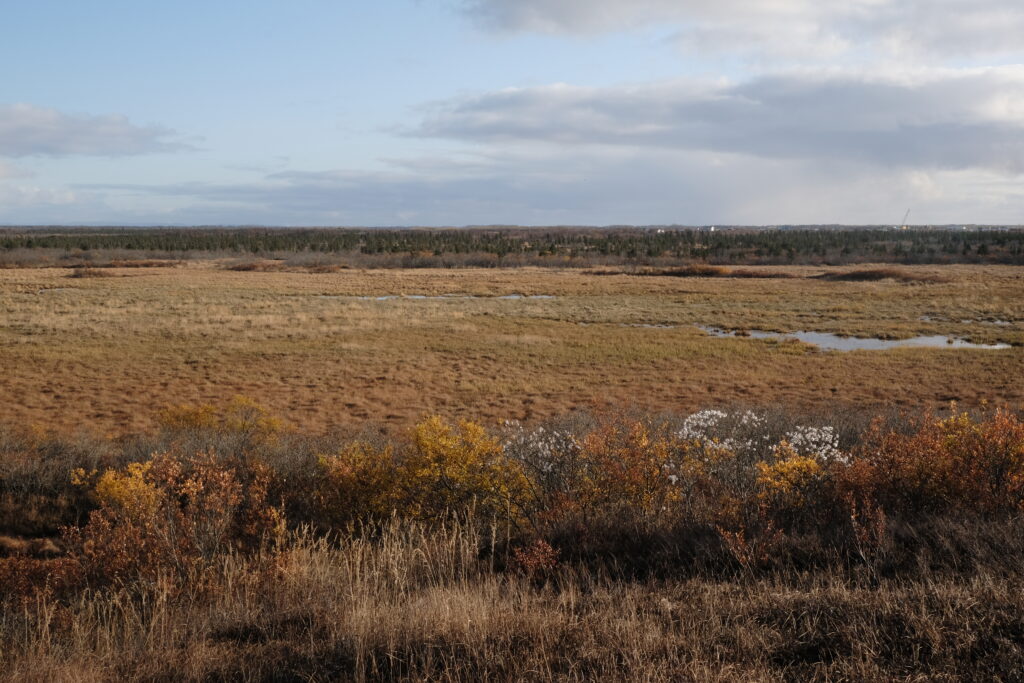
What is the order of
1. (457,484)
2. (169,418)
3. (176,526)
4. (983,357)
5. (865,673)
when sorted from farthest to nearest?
(983,357)
(169,418)
(457,484)
(176,526)
(865,673)

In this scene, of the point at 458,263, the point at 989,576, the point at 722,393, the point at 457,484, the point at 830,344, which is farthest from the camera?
the point at 458,263

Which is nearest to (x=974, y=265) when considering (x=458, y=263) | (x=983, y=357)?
(x=458, y=263)

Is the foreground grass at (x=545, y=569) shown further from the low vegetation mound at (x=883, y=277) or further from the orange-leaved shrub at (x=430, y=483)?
the low vegetation mound at (x=883, y=277)

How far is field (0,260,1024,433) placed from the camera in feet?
58.3

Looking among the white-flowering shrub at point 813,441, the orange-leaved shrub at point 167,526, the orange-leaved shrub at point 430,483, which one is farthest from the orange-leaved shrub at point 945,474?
the orange-leaved shrub at point 167,526

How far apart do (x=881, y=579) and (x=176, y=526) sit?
590 cm

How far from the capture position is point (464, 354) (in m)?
24.9

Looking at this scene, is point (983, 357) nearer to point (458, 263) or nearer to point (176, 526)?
point (176, 526)

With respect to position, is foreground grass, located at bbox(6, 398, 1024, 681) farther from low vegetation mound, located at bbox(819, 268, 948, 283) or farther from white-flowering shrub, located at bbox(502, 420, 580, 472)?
low vegetation mound, located at bbox(819, 268, 948, 283)

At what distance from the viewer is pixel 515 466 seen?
7.72 meters

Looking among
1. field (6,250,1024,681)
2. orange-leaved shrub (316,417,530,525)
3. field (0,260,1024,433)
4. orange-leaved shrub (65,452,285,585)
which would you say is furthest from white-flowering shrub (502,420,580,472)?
field (0,260,1024,433)

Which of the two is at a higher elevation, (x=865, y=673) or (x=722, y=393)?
(x=865, y=673)

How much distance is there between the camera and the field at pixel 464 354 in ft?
58.3

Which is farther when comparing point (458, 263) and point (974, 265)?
point (458, 263)
